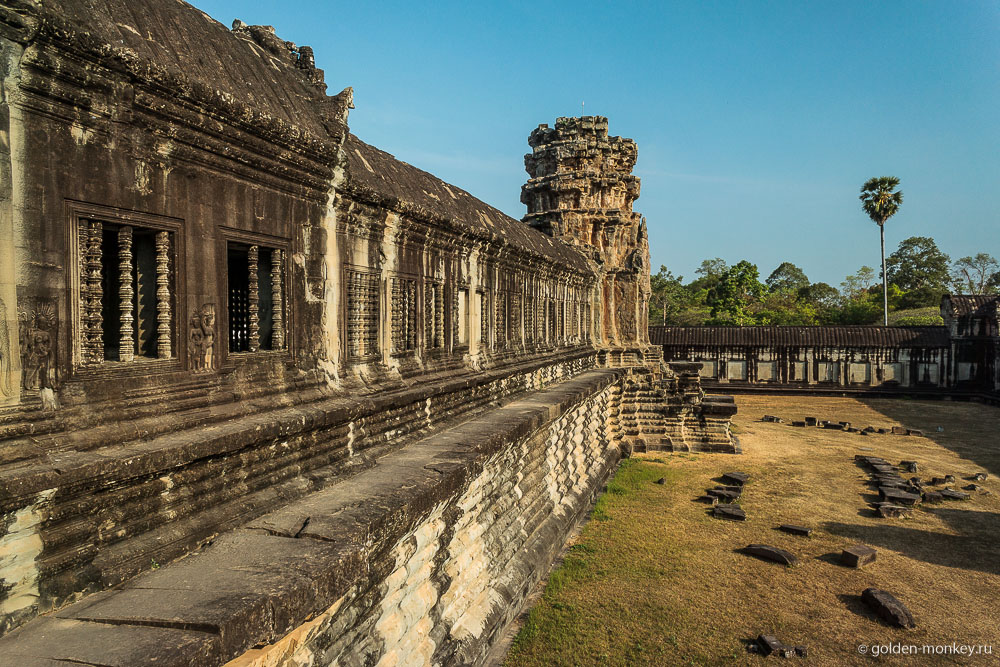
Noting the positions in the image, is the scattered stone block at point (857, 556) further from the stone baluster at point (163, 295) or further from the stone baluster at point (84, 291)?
the stone baluster at point (84, 291)

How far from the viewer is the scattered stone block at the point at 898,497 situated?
1034 centimetres

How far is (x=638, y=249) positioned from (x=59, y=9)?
48.3 ft

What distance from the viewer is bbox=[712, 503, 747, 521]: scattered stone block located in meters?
9.49

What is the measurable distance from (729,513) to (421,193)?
7.01 m

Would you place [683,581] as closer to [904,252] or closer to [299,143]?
[299,143]

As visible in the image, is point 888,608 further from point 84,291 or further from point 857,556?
point 84,291

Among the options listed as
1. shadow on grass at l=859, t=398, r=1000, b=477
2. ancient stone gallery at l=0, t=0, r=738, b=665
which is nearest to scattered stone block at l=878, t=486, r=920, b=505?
shadow on grass at l=859, t=398, r=1000, b=477

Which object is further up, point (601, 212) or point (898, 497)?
point (601, 212)

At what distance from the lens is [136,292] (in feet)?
10.8

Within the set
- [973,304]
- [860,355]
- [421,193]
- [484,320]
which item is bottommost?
[860,355]

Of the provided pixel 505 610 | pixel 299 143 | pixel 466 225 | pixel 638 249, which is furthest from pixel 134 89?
pixel 638 249

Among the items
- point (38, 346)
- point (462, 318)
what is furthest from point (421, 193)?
point (38, 346)

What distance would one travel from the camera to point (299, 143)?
406cm

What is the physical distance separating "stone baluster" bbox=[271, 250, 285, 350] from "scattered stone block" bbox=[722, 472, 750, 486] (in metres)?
9.96
